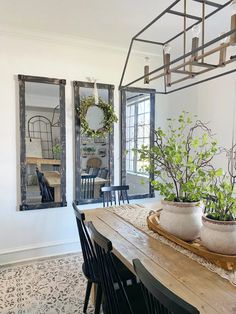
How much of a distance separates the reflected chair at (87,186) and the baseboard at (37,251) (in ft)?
2.03

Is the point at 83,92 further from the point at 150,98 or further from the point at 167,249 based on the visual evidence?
the point at 167,249

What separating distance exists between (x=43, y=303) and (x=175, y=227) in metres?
1.47

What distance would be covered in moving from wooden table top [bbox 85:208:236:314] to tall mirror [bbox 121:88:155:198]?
1.68 metres

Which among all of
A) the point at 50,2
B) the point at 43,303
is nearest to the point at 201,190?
the point at 43,303

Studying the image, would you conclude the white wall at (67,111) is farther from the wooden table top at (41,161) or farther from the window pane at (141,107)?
the window pane at (141,107)

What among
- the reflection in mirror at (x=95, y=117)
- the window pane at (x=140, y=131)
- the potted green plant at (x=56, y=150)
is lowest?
the potted green plant at (x=56, y=150)

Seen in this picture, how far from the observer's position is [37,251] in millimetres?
3137

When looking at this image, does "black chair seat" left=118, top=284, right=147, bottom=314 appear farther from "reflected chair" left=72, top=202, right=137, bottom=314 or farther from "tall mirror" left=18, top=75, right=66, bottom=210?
"tall mirror" left=18, top=75, right=66, bottom=210

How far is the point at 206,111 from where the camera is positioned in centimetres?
354

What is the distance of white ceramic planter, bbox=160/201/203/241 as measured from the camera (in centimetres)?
158

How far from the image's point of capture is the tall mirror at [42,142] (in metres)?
3.03

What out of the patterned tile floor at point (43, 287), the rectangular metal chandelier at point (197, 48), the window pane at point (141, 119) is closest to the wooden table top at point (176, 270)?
the patterned tile floor at point (43, 287)

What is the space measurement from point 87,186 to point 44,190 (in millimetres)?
551

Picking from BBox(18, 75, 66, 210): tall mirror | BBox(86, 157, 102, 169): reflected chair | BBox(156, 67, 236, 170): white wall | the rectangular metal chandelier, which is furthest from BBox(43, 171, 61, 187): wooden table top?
the rectangular metal chandelier
